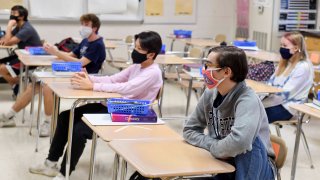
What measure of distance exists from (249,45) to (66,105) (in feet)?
8.12

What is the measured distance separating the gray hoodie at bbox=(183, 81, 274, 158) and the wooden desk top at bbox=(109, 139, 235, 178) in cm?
6

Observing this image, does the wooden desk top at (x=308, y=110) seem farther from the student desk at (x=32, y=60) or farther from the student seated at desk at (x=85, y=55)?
the student desk at (x=32, y=60)

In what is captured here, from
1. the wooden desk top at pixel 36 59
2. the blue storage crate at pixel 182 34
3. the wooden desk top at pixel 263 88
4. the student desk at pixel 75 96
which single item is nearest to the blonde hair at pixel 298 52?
the wooden desk top at pixel 263 88

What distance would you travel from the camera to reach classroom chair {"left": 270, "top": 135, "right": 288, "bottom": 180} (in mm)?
2561

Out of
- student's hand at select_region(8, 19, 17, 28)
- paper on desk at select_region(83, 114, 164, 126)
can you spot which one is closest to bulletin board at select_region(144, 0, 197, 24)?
student's hand at select_region(8, 19, 17, 28)

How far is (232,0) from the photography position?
903 cm

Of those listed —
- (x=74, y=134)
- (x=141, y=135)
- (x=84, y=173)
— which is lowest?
(x=84, y=173)

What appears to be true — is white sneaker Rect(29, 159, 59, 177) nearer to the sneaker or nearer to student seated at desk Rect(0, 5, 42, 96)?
the sneaker

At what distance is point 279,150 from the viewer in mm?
2586

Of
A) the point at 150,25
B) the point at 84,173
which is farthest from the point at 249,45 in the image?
the point at 84,173

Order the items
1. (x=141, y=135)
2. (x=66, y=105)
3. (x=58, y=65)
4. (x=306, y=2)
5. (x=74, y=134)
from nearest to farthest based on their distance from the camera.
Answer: (x=141, y=135), (x=74, y=134), (x=58, y=65), (x=66, y=105), (x=306, y=2)

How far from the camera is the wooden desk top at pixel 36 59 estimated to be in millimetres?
4715

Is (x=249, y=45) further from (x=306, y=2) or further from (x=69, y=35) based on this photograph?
(x=69, y=35)

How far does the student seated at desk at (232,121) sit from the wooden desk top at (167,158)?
0.23 ft
